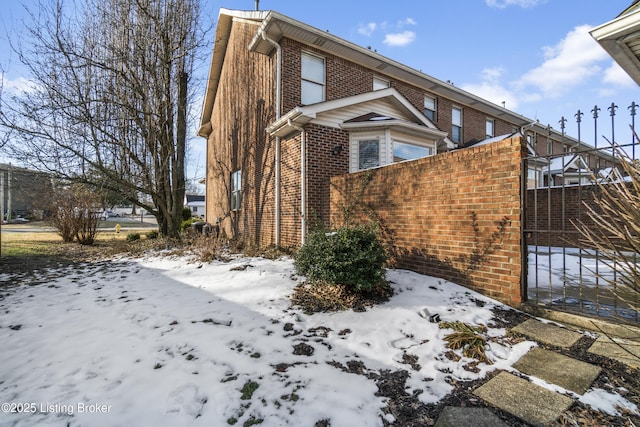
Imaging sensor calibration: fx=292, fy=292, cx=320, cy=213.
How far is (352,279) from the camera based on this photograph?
3.96 metres

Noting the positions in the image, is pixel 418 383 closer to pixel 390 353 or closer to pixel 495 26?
pixel 390 353

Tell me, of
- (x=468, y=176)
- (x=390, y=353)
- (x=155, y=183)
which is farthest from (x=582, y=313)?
(x=155, y=183)

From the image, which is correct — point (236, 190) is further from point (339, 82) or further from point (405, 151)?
point (405, 151)

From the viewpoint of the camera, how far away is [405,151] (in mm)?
8164

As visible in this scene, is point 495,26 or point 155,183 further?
point 155,183

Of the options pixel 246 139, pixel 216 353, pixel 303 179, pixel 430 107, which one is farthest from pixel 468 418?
pixel 430 107

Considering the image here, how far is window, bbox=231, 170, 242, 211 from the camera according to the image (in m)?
11.1

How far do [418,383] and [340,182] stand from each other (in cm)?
481

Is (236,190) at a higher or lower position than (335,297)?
higher

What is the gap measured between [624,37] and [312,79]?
260 inches

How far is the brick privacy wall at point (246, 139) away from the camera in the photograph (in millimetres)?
8711

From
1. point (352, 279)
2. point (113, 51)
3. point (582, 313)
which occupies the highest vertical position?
point (113, 51)

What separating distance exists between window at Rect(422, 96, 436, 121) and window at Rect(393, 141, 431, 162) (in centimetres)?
475

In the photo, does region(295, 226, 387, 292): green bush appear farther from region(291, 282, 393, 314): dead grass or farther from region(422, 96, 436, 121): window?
region(422, 96, 436, 121): window
